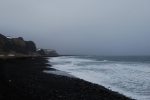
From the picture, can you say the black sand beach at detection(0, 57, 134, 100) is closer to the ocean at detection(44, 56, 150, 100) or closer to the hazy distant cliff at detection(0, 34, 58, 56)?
the ocean at detection(44, 56, 150, 100)

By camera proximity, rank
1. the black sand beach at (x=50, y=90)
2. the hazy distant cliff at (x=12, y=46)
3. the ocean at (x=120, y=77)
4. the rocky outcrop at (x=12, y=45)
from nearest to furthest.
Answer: the black sand beach at (x=50, y=90) → the ocean at (x=120, y=77) → the hazy distant cliff at (x=12, y=46) → the rocky outcrop at (x=12, y=45)

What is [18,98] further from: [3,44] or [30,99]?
[3,44]

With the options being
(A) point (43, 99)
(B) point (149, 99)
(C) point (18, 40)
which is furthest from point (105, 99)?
(C) point (18, 40)

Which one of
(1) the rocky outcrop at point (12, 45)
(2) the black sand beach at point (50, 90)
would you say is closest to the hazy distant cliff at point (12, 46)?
(1) the rocky outcrop at point (12, 45)

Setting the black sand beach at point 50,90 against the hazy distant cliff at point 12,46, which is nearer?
the black sand beach at point 50,90

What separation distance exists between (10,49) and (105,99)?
306ft

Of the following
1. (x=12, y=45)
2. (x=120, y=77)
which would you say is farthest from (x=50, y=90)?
(x=12, y=45)

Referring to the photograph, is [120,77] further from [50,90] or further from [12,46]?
[12,46]

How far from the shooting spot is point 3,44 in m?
89.2

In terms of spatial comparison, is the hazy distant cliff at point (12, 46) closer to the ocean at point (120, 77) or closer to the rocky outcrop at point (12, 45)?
the rocky outcrop at point (12, 45)

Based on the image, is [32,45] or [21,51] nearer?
[21,51]

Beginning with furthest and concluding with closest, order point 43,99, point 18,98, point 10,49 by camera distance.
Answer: point 10,49 < point 43,99 < point 18,98

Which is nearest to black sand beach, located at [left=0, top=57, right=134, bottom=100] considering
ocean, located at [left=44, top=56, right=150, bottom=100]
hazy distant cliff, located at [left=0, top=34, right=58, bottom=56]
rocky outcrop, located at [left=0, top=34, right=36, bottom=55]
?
ocean, located at [left=44, top=56, right=150, bottom=100]

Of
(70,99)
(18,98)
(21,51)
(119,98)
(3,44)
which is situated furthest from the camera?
(21,51)
